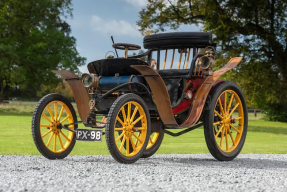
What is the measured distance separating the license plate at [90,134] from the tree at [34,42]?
95.1 feet

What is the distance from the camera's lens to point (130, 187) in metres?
4.09

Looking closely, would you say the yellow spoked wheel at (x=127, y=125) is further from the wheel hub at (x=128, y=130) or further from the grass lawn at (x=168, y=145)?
the grass lawn at (x=168, y=145)

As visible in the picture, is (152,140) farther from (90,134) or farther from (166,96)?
(90,134)

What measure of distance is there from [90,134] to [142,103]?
2.73 feet

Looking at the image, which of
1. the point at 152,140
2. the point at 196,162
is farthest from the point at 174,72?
the point at 196,162

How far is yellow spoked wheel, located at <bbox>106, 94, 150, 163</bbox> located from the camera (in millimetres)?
5512

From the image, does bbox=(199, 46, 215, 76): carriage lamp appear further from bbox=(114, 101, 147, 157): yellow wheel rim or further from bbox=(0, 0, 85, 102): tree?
bbox=(0, 0, 85, 102): tree

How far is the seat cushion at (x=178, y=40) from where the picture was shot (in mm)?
7320

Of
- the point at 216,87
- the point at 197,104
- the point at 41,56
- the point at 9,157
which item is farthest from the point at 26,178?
the point at 41,56

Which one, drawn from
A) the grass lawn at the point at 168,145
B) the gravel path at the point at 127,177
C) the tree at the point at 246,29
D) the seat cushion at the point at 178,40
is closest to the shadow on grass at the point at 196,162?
the gravel path at the point at 127,177

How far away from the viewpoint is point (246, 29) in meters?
21.9

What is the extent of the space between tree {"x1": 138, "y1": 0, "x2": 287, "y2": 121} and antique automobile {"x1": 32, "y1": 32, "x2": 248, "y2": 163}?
46.5ft

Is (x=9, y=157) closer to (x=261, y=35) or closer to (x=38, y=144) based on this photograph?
(x=38, y=144)

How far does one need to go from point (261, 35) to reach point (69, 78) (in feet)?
56.4
